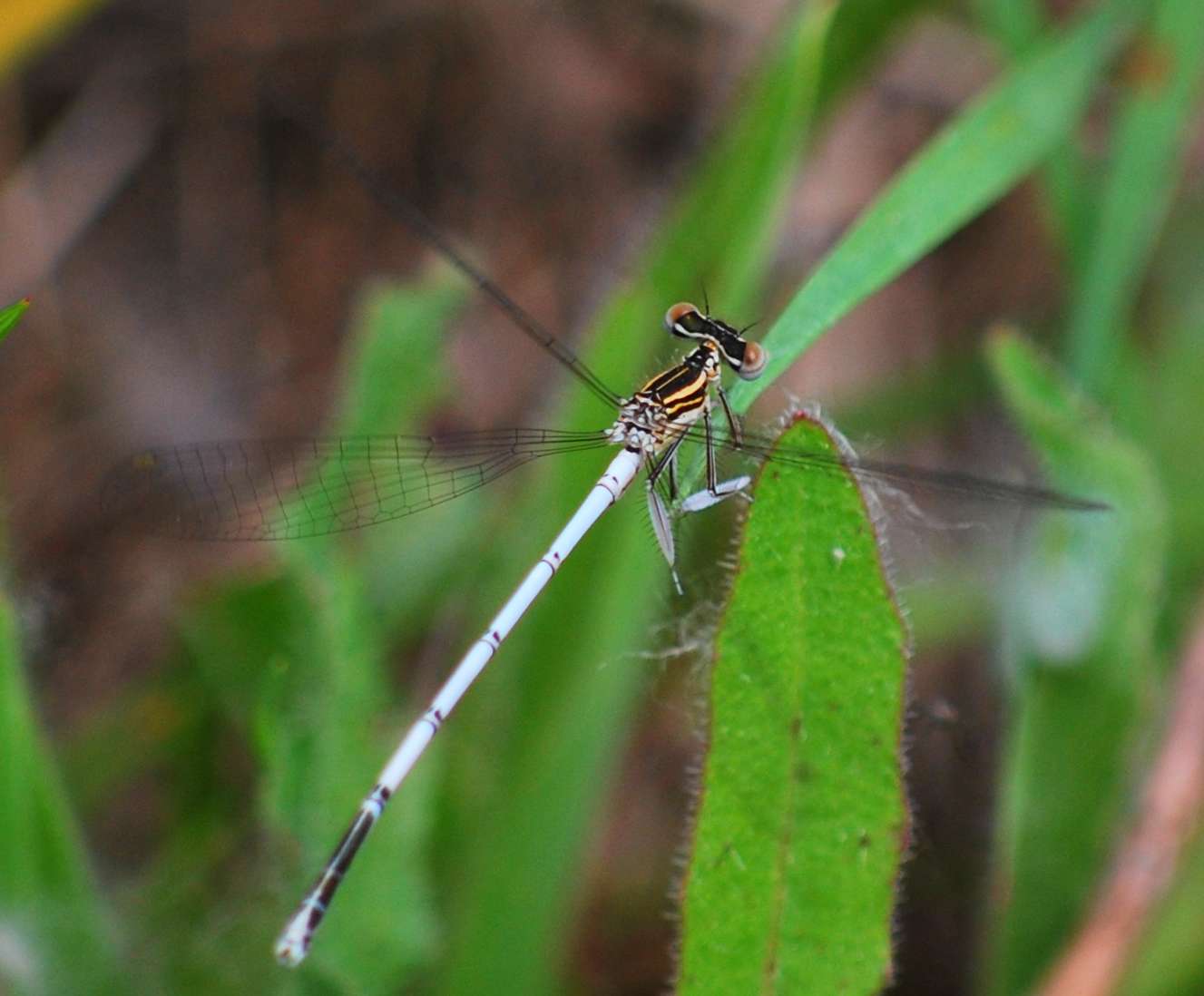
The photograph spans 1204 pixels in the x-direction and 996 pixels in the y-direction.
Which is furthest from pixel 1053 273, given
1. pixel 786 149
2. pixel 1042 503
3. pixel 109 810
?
pixel 109 810

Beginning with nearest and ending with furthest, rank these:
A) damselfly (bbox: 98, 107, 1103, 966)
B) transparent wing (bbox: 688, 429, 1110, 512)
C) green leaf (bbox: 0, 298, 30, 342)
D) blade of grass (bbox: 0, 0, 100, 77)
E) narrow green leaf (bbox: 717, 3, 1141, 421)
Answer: green leaf (bbox: 0, 298, 30, 342) → transparent wing (bbox: 688, 429, 1110, 512) → narrow green leaf (bbox: 717, 3, 1141, 421) → damselfly (bbox: 98, 107, 1103, 966) → blade of grass (bbox: 0, 0, 100, 77)

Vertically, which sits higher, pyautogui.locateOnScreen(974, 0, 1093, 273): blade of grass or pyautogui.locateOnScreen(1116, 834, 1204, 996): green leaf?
pyautogui.locateOnScreen(974, 0, 1093, 273): blade of grass

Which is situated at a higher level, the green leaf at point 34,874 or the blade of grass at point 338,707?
the blade of grass at point 338,707

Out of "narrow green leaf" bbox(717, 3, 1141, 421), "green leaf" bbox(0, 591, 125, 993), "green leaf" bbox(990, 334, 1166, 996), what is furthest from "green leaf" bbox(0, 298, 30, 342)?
"green leaf" bbox(990, 334, 1166, 996)

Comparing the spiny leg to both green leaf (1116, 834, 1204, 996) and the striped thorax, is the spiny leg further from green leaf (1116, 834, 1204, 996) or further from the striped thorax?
green leaf (1116, 834, 1204, 996)

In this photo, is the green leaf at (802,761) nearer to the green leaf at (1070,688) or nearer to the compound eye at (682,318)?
the green leaf at (1070,688)

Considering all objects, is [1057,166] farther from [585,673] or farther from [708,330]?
[585,673]

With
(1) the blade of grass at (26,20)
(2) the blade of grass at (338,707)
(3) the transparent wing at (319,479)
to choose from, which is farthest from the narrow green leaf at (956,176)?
(1) the blade of grass at (26,20)

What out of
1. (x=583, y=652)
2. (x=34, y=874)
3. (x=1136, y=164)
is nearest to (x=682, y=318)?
(x=583, y=652)
